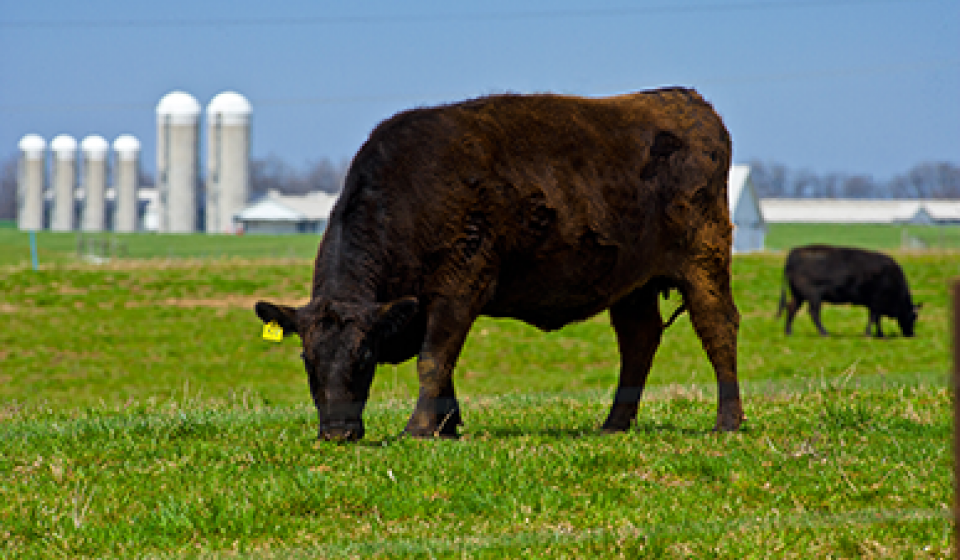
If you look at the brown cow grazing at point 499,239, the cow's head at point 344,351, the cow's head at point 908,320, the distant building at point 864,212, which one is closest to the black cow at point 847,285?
the cow's head at point 908,320

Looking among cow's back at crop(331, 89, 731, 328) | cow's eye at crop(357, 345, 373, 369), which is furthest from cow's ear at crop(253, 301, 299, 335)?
cow's back at crop(331, 89, 731, 328)

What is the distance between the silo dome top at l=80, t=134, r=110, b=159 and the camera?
120719 millimetres

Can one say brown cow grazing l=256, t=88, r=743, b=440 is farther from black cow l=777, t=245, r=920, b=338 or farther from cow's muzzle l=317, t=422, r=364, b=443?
black cow l=777, t=245, r=920, b=338

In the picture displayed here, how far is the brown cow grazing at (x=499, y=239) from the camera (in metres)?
7.21

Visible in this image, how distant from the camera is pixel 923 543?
488 cm

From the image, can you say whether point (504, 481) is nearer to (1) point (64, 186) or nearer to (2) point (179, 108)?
(2) point (179, 108)

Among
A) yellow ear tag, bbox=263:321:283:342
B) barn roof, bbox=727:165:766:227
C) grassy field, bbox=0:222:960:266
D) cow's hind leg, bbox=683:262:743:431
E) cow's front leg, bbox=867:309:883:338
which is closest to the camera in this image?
yellow ear tag, bbox=263:321:283:342

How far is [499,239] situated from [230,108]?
333ft

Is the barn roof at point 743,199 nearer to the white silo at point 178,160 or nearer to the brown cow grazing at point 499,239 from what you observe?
the white silo at point 178,160

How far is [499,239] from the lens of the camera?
7.44 m

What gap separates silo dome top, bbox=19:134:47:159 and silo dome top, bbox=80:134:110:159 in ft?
20.2

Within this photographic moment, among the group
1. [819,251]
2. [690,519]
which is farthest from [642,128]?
[819,251]

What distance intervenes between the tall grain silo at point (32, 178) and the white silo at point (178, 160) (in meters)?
24.9

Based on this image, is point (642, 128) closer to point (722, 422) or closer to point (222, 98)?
point (722, 422)
